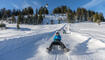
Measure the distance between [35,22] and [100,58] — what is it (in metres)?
83.2

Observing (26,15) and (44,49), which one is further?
(26,15)

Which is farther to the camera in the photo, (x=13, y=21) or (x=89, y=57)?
(x=13, y=21)

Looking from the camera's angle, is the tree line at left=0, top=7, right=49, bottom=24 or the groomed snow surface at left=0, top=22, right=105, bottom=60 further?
the tree line at left=0, top=7, right=49, bottom=24

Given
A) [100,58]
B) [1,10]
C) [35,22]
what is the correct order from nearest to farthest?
[100,58] → [35,22] → [1,10]

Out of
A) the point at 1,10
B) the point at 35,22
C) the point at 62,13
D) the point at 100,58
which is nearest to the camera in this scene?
the point at 100,58

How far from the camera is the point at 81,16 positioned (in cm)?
9800

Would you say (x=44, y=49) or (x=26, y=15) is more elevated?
(x=26, y=15)

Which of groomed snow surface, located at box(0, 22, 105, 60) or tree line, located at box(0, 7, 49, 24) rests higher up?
tree line, located at box(0, 7, 49, 24)

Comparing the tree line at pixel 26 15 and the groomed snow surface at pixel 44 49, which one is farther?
the tree line at pixel 26 15

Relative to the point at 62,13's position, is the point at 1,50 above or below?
below

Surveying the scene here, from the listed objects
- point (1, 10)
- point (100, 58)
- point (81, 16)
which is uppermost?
point (1, 10)

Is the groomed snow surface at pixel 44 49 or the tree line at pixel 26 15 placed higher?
the tree line at pixel 26 15

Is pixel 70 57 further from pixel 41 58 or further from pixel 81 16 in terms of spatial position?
pixel 81 16

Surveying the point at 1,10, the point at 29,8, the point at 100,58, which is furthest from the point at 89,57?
→ the point at 1,10
